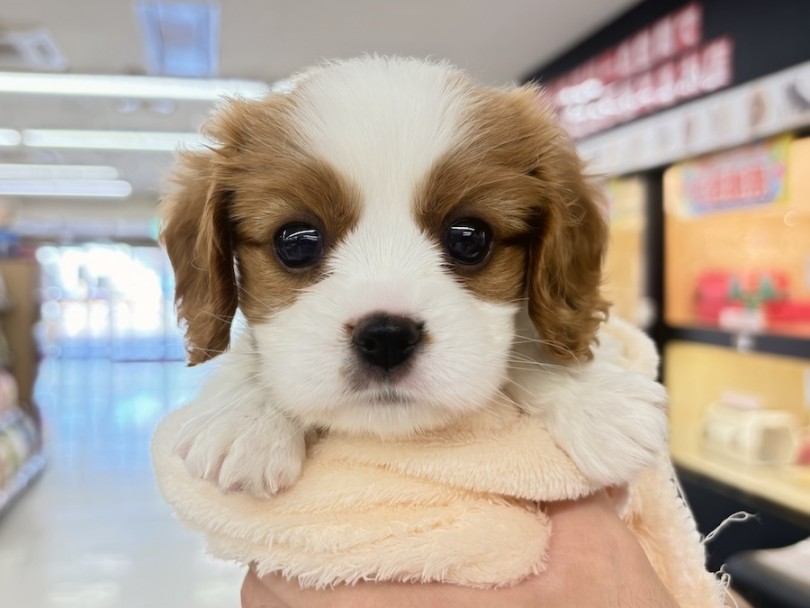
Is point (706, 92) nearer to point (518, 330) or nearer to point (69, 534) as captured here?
point (518, 330)

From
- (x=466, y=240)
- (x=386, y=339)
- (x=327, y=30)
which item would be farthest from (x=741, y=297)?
(x=386, y=339)

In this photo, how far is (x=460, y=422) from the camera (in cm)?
115

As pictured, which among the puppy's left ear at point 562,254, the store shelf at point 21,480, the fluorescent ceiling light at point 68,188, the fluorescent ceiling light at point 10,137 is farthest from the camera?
the fluorescent ceiling light at point 68,188

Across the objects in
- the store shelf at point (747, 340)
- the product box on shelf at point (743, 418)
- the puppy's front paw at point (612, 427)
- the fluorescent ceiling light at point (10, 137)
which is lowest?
the product box on shelf at point (743, 418)

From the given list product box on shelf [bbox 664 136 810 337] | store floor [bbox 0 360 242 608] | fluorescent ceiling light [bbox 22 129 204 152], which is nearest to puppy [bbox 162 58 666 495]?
store floor [bbox 0 360 242 608]

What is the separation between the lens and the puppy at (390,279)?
1014mm

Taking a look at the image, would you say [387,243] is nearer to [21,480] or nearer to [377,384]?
[377,384]

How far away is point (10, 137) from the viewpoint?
8734mm

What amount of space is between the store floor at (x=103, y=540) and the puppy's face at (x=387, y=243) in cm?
34

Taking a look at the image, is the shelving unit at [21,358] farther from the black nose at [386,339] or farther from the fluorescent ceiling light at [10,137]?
the black nose at [386,339]

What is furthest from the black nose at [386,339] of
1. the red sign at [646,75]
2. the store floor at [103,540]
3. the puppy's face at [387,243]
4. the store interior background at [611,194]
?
the red sign at [646,75]

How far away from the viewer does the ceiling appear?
181 inches

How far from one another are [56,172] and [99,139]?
3.73 meters

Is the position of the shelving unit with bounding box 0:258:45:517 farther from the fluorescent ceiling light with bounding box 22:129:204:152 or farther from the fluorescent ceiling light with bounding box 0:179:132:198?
the fluorescent ceiling light with bounding box 0:179:132:198
